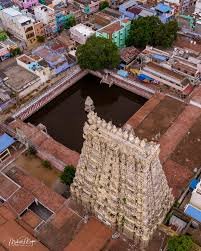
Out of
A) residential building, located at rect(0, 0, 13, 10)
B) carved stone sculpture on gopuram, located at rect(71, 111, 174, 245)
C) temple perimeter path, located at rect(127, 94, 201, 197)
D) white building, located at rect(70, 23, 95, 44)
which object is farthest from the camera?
residential building, located at rect(0, 0, 13, 10)

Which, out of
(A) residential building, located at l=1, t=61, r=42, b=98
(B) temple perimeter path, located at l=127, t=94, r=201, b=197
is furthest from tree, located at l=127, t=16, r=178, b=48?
(A) residential building, located at l=1, t=61, r=42, b=98

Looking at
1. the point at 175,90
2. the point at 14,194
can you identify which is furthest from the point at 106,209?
the point at 175,90

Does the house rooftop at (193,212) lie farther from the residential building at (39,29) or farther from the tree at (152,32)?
the residential building at (39,29)

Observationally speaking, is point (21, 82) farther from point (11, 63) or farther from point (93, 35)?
point (93, 35)

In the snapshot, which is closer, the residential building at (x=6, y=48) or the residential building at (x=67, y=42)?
the residential building at (x=6, y=48)

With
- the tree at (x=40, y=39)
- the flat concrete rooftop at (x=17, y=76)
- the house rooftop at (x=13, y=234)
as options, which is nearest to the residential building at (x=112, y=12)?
the tree at (x=40, y=39)

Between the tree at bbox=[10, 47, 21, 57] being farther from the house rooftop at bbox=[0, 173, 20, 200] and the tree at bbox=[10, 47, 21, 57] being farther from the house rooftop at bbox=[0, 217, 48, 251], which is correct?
the house rooftop at bbox=[0, 217, 48, 251]

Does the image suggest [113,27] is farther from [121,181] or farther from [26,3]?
[121,181]
